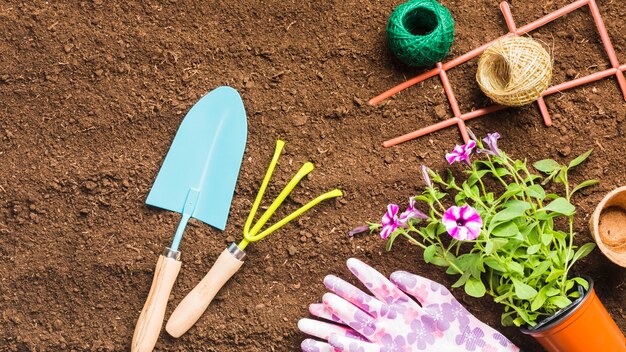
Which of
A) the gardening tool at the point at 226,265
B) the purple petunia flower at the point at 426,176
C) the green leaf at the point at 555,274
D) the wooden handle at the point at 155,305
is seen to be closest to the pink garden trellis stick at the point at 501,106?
the purple petunia flower at the point at 426,176

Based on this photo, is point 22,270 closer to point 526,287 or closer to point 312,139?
point 312,139

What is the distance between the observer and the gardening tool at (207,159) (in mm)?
1652

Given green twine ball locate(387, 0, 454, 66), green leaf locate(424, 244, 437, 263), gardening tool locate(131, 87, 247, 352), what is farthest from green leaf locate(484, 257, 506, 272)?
gardening tool locate(131, 87, 247, 352)

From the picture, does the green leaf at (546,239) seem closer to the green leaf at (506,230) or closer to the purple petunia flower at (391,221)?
the green leaf at (506,230)

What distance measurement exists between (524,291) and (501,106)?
433mm

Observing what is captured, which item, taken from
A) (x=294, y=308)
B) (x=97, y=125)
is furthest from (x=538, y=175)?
(x=97, y=125)

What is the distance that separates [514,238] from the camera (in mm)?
1492

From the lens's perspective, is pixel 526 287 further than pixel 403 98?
No

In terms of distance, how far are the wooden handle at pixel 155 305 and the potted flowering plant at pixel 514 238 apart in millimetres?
471

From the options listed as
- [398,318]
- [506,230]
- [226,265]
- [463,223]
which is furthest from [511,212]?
[226,265]

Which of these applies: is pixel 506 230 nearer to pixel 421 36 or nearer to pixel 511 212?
pixel 511 212

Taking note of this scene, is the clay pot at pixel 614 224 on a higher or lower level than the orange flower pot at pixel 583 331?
higher

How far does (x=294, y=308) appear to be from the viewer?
5.44ft

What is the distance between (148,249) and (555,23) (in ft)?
3.57
